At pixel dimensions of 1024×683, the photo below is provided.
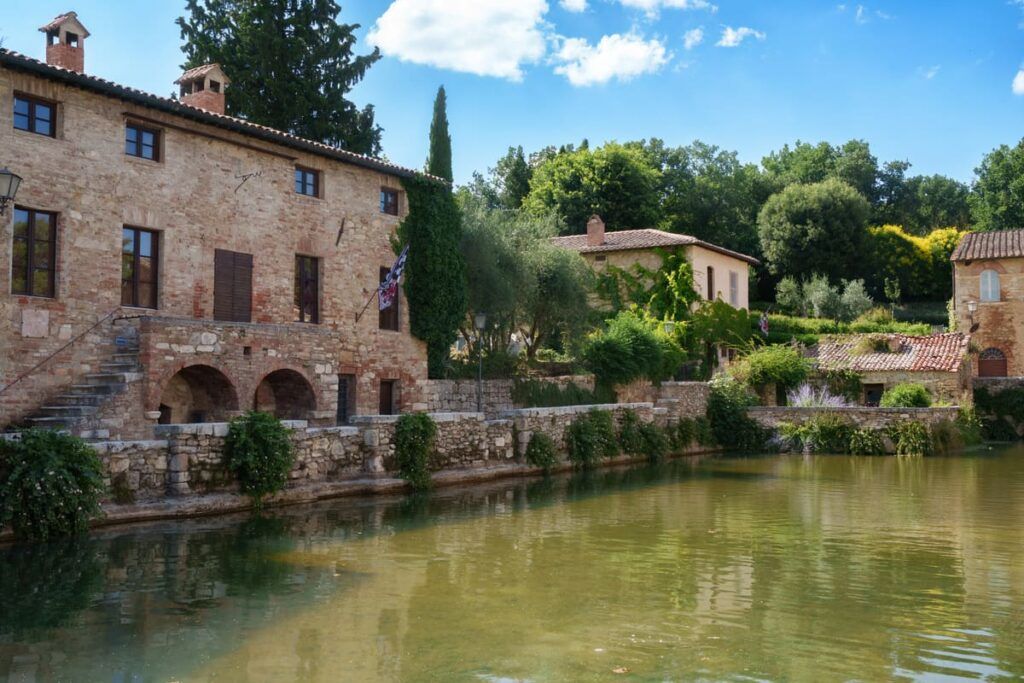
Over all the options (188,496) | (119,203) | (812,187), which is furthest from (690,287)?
(188,496)

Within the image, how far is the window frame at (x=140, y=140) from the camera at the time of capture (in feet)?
60.5

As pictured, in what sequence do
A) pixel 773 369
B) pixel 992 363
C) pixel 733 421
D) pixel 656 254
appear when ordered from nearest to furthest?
pixel 733 421, pixel 773 369, pixel 656 254, pixel 992 363

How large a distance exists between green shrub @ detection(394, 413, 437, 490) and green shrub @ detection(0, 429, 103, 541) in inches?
251

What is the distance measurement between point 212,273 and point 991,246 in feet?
116

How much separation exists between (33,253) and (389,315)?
9.54 metres

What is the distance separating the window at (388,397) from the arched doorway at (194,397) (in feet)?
19.5

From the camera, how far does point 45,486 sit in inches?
463

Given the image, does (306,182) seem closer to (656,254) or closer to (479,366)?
(479,366)

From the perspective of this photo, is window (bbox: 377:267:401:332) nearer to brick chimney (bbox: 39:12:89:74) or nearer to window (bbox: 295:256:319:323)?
window (bbox: 295:256:319:323)

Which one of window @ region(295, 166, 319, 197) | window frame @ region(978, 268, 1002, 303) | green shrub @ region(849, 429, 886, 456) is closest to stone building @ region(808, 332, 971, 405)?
green shrub @ region(849, 429, 886, 456)

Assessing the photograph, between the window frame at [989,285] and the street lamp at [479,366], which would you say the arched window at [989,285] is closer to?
the window frame at [989,285]

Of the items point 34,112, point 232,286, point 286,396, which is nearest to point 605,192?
point 232,286

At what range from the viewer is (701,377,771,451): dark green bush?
29828mm

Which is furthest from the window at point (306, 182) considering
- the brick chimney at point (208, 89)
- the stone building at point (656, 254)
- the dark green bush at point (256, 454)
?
the stone building at point (656, 254)
